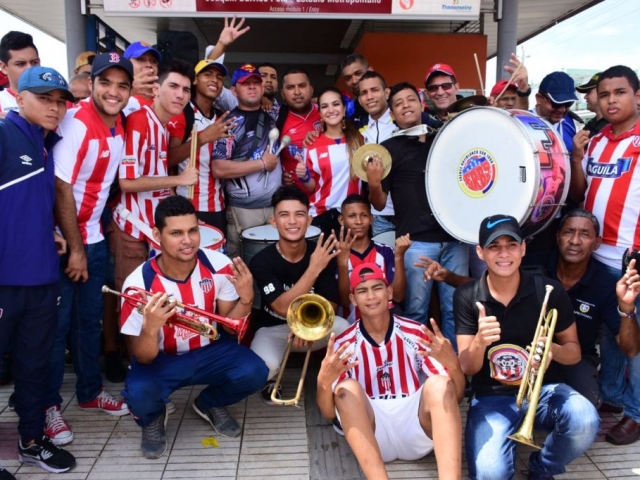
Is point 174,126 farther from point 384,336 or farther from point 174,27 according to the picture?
point 174,27

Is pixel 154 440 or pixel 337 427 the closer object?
pixel 154 440

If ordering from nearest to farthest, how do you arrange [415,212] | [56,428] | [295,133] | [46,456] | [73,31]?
1. [46,456]
2. [56,428]
3. [415,212]
4. [295,133]
5. [73,31]

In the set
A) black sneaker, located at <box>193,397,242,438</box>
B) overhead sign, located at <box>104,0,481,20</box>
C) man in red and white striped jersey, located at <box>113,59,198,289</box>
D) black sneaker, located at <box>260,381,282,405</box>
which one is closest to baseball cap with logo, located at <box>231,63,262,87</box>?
man in red and white striped jersey, located at <box>113,59,198,289</box>

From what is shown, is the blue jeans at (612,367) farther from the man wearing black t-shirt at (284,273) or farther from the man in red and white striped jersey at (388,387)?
the man wearing black t-shirt at (284,273)

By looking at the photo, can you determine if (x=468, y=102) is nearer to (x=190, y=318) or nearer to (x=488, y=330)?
(x=488, y=330)

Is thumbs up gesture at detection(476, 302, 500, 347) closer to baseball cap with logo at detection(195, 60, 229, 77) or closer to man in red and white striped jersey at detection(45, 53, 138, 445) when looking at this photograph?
man in red and white striped jersey at detection(45, 53, 138, 445)

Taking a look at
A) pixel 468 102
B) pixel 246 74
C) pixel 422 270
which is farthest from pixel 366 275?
pixel 246 74

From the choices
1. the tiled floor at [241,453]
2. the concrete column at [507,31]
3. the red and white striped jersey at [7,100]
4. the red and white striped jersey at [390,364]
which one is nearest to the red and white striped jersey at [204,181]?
the red and white striped jersey at [7,100]

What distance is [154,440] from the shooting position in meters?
3.14

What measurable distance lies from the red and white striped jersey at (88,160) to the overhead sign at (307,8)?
111 inches

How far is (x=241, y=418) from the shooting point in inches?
140

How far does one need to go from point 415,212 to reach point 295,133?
4.33ft

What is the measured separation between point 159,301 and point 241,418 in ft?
3.74

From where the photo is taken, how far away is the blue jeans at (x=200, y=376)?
3.05 metres
